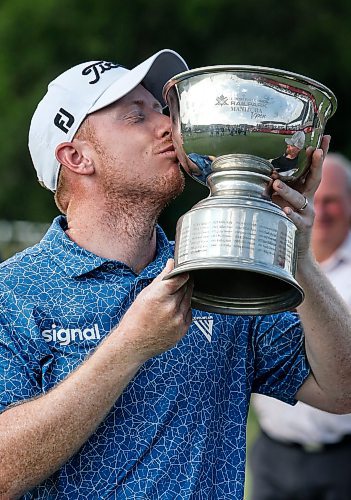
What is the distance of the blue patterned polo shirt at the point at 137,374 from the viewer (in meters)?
3.29

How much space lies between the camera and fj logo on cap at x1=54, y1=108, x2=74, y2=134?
12.7 feet

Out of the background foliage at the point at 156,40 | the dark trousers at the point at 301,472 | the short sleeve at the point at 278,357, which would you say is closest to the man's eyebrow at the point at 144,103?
the short sleeve at the point at 278,357

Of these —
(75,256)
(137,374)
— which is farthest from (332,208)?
(137,374)

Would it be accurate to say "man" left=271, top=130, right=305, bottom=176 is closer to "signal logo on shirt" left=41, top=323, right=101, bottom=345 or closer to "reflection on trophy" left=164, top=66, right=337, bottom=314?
"reflection on trophy" left=164, top=66, right=337, bottom=314

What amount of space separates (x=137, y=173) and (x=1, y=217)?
20.6 metres

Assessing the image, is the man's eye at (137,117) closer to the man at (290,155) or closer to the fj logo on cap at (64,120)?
the fj logo on cap at (64,120)

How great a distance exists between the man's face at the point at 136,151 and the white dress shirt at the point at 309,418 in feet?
8.95

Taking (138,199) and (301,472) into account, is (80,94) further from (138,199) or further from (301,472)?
(301,472)

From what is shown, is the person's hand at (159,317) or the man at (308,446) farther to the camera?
the man at (308,446)

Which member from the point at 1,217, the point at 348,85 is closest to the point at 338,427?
the point at 348,85

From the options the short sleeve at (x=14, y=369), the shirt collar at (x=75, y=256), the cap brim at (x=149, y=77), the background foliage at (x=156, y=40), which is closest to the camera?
the short sleeve at (x=14, y=369)

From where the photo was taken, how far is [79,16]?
21.7 metres

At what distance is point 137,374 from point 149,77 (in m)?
1.05

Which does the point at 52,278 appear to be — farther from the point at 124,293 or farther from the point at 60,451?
the point at 60,451
